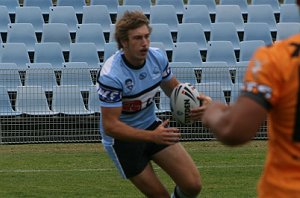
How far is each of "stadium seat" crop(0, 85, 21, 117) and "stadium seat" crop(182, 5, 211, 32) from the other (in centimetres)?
498

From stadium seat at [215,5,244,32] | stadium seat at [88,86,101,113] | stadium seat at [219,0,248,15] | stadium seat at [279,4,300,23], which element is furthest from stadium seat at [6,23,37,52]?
stadium seat at [279,4,300,23]

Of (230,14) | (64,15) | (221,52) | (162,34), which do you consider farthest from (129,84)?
(230,14)

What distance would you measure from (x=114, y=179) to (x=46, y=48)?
19.5 ft

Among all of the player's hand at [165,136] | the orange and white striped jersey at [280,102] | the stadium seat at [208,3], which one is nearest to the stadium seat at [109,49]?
the stadium seat at [208,3]

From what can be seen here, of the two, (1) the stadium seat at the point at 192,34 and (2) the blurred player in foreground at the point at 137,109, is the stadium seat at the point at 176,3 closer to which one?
(1) the stadium seat at the point at 192,34

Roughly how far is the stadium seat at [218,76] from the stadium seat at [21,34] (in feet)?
14.0

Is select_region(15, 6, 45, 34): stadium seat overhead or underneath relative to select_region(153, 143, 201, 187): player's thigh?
underneath

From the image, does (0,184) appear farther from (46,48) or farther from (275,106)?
(275,106)

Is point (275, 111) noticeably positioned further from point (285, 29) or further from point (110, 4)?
point (110, 4)

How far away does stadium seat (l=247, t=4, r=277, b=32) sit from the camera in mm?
18219

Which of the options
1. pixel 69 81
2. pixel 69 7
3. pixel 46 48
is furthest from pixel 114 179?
pixel 69 7

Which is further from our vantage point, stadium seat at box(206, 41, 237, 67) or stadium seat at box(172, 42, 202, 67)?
stadium seat at box(206, 41, 237, 67)

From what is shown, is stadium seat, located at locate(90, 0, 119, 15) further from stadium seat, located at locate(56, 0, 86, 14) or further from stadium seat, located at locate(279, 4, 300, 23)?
stadium seat, located at locate(279, 4, 300, 23)

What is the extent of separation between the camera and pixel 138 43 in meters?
7.00
